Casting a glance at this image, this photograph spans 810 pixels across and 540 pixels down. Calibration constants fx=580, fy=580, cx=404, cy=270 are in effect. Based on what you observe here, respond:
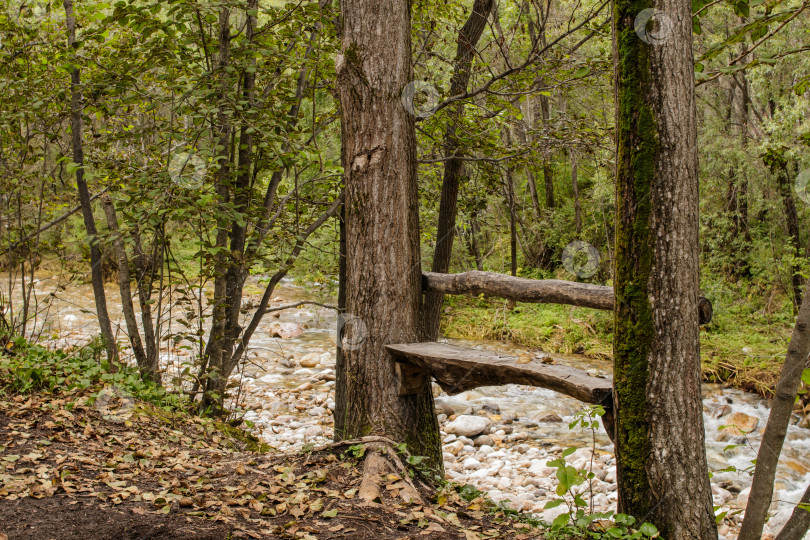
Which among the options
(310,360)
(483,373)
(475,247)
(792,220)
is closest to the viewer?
(483,373)

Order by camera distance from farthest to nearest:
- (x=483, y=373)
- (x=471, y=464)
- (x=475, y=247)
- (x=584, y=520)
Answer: (x=475, y=247) < (x=471, y=464) < (x=483, y=373) < (x=584, y=520)

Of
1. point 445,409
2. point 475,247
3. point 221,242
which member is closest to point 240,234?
point 221,242

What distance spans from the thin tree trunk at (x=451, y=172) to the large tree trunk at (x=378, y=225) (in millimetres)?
2298

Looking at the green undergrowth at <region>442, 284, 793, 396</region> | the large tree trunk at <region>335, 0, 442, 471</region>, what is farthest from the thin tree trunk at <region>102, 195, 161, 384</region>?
the green undergrowth at <region>442, 284, 793, 396</region>

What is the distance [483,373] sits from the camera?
3.04m

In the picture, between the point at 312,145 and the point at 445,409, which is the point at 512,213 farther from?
the point at 312,145

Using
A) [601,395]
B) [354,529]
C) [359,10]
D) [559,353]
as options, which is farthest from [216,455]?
[559,353]

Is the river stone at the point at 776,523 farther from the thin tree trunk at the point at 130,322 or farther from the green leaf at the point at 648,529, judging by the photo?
the thin tree trunk at the point at 130,322

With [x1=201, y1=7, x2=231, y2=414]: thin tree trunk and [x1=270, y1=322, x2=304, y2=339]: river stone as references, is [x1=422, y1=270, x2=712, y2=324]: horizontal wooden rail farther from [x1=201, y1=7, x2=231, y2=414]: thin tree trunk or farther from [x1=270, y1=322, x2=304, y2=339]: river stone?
[x1=270, y1=322, x2=304, y2=339]: river stone

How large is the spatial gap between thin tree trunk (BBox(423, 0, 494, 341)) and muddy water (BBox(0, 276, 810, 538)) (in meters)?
1.66

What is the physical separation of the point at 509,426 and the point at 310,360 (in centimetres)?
382

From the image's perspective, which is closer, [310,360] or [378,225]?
[378,225]

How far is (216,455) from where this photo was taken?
4.11 metres

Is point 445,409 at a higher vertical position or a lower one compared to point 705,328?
lower
